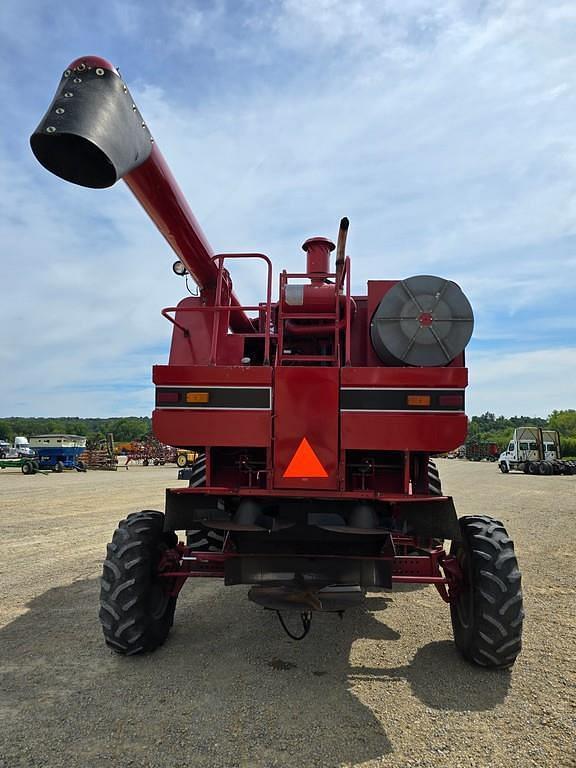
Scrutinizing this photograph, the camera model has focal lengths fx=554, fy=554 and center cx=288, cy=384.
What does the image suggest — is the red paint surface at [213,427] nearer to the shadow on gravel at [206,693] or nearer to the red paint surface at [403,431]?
the red paint surface at [403,431]

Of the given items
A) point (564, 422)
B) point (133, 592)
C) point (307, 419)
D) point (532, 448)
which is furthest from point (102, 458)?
point (564, 422)

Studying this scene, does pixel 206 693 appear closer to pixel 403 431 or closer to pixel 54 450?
pixel 403 431

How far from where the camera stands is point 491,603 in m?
3.98

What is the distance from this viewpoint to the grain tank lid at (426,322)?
4.17m

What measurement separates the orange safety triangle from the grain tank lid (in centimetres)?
97

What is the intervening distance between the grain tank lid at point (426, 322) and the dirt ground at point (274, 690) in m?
2.34

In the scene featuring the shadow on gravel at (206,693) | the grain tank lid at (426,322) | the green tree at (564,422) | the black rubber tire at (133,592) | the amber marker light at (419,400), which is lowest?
the shadow on gravel at (206,693)

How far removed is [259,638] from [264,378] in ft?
7.78

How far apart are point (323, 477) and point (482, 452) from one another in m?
70.6

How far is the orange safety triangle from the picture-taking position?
157 inches

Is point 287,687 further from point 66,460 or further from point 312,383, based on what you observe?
point 66,460

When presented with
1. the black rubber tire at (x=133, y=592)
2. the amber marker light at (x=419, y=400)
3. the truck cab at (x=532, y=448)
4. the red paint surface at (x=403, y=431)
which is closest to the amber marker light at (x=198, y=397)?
the red paint surface at (x=403, y=431)

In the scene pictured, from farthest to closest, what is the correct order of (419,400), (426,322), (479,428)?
1. (479,428)
2. (426,322)
3. (419,400)

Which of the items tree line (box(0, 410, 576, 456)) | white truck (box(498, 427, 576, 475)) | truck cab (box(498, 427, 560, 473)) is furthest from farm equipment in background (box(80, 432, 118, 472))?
truck cab (box(498, 427, 560, 473))
